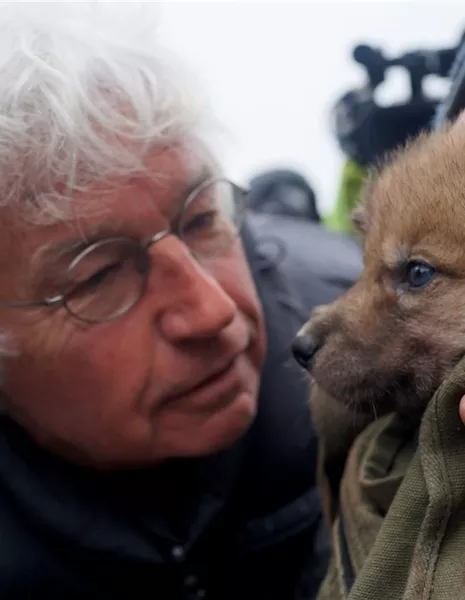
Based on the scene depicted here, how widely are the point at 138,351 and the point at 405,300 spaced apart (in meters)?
0.27

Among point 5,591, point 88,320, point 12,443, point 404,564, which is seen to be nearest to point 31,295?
point 88,320

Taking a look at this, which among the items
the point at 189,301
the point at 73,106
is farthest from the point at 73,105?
the point at 189,301

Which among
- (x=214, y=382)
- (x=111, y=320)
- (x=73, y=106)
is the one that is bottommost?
(x=214, y=382)

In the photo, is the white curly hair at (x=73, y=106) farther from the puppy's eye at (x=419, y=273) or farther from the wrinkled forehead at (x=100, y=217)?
the puppy's eye at (x=419, y=273)

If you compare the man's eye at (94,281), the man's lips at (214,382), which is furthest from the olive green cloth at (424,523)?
the man's eye at (94,281)

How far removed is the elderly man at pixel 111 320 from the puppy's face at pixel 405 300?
0.14m

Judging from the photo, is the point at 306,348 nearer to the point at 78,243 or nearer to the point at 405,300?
the point at 405,300

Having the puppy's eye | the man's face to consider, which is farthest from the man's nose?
the puppy's eye

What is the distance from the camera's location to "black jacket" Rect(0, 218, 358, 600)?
0.96 m

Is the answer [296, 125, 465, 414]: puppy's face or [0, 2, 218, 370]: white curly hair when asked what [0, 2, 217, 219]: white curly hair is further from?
[296, 125, 465, 414]: puppy's face

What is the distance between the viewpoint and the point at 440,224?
2.38 ft

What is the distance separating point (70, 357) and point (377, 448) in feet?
1.03

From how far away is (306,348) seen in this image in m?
0.81

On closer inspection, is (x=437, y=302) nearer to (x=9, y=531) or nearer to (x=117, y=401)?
(x=117, y=401)
